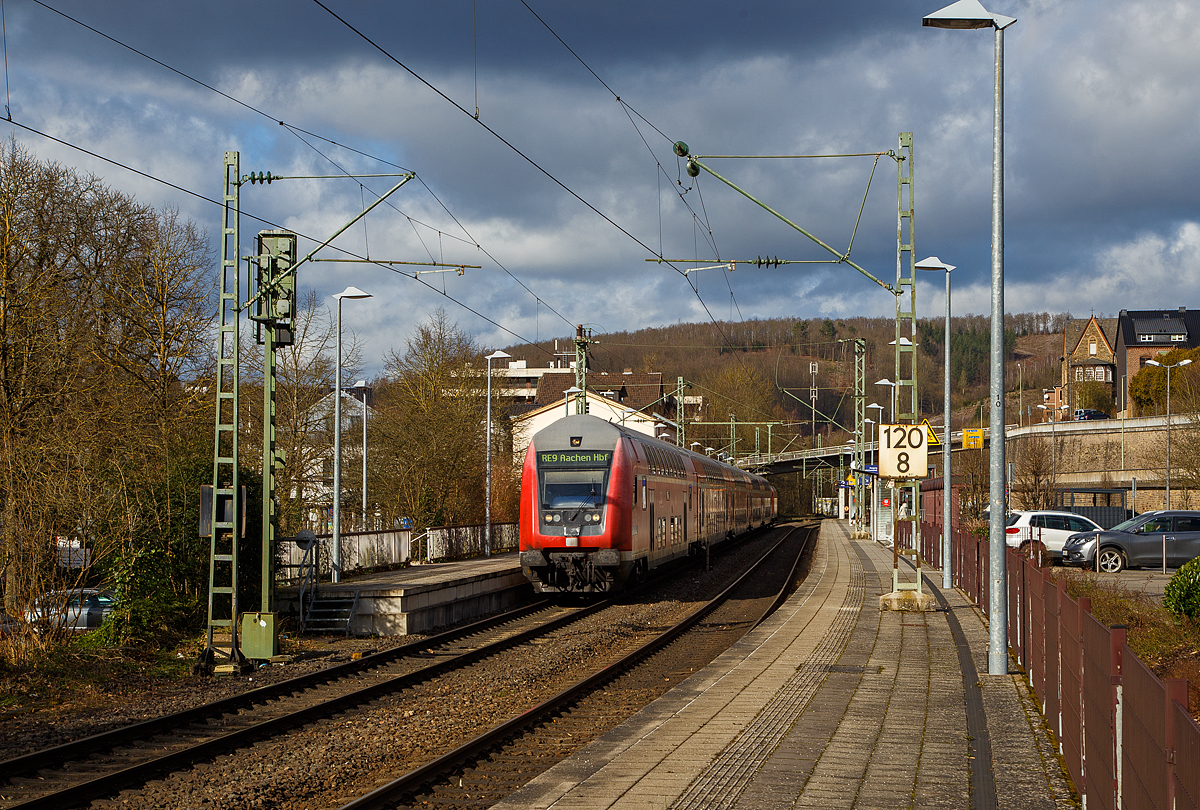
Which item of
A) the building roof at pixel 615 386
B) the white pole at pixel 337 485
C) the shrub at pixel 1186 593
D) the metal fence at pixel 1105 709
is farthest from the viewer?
the building roof at pixel 615 386

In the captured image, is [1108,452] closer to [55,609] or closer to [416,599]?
[416,599]

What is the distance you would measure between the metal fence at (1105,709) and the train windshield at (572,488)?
10.5 m

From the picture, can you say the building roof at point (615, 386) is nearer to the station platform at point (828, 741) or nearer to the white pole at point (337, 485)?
the white pole at point (337, 485)

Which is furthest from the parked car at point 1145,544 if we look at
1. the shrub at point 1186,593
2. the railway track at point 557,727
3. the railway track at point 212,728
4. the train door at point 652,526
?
the railway track at point 212,728

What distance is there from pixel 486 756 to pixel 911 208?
44.5 feet

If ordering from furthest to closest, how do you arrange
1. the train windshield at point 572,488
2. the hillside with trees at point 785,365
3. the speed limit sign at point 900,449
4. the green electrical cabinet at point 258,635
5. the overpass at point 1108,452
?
the hillside with trees at point 785,365 → the overpass at point 1108,452 → the train windshield at point 572,488 → the speed limit sign at point 900,449 → the green electrical cabinet at point 258,635

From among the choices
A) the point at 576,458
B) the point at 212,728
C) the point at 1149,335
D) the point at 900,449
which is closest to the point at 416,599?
the point at 576,458

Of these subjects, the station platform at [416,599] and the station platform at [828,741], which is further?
the station platform at [416,599]

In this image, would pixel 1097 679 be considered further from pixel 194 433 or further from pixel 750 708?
pixel 194 433

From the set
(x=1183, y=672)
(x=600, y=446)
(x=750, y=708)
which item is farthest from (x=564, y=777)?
(x=600, y=446)

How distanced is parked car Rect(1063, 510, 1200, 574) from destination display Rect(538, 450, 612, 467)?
14406 millimetres

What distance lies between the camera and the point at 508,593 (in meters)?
23.2

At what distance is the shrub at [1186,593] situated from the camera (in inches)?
544

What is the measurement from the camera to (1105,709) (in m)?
5.64
